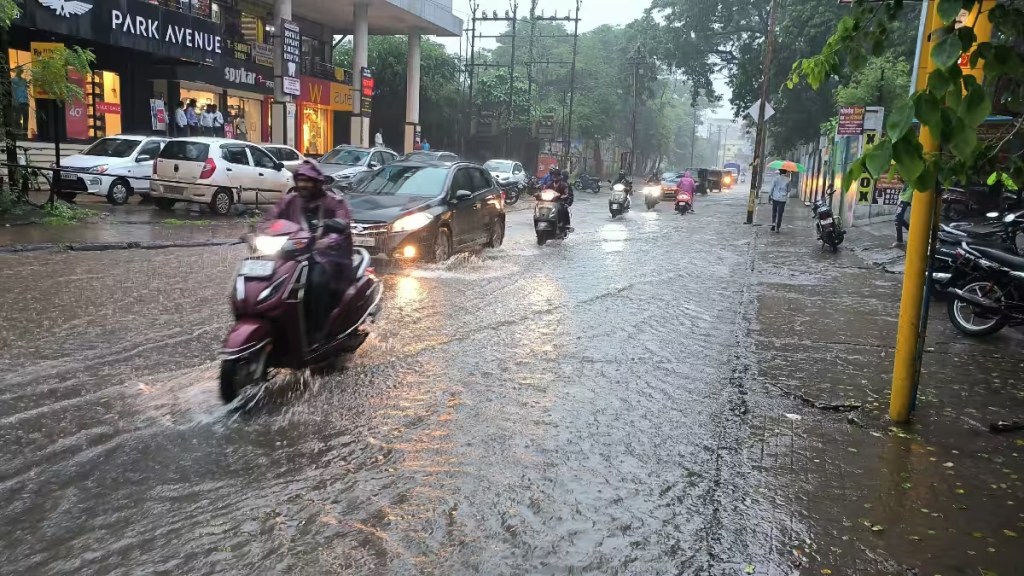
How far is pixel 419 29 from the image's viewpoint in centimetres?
3575

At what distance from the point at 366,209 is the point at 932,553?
8632 millimetres

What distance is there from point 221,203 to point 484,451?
1441 cm

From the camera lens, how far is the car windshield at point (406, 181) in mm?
11695

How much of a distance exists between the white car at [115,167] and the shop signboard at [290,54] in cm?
776

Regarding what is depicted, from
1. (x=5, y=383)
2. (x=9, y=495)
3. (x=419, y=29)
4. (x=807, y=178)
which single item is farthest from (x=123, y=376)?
(x=807, y=178)

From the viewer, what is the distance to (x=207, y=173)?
54.8 feet

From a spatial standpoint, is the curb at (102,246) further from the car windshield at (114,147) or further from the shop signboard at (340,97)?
the shop signboard at (340,97)

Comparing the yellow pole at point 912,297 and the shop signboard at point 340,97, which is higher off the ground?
the shop signboard at point 340,97

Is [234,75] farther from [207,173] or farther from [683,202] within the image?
[683,202]

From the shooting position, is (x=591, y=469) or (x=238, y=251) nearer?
(x=591, y=469)

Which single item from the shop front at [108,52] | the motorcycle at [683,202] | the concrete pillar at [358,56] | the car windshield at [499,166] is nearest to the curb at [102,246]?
the shop front at [108,52]

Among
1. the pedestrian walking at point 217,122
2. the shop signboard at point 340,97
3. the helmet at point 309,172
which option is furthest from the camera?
the shop signboard at point 340,97

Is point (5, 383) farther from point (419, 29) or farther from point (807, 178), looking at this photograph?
point (807, 178)

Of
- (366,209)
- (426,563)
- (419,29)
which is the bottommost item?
(426,563)
